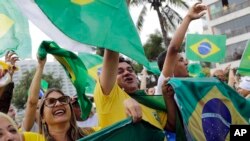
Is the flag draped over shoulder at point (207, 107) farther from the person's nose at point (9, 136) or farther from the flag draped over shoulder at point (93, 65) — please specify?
the flag draped over shoulder at point (93, 65)

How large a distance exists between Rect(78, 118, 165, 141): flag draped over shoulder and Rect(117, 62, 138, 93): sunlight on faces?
1.40ft

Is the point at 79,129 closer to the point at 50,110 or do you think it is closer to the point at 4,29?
the point at 50,110

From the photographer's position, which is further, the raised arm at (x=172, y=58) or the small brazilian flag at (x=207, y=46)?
the small brazilian flag at (x=207, y=46)

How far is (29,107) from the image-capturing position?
422 cm

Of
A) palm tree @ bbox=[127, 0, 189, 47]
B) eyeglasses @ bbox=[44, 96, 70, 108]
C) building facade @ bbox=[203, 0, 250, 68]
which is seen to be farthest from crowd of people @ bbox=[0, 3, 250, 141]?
building facade @ bbox=[203, 0, 250, 68]

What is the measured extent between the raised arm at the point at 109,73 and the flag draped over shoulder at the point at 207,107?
47cm

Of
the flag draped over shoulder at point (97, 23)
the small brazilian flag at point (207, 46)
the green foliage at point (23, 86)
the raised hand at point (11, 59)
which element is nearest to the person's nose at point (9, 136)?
the flag draped over shoulder at point (97, 23)

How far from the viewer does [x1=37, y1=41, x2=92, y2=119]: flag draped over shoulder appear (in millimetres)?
4141

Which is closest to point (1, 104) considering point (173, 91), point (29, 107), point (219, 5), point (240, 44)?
point (29, 107)

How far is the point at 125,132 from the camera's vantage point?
339 centimetres

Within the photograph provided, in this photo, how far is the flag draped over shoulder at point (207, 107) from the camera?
3.72 meters

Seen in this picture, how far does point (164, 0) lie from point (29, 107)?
17.2 metres

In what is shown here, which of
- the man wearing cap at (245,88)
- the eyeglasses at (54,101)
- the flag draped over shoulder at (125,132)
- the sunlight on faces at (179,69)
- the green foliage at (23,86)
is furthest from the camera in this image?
the green foliage at (23,86)

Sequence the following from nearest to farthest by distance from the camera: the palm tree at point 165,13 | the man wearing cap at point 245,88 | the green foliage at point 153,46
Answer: the man wearing cap at point 245,88 < the palm tree at point 165,13 < the green foliage at point 153,46
